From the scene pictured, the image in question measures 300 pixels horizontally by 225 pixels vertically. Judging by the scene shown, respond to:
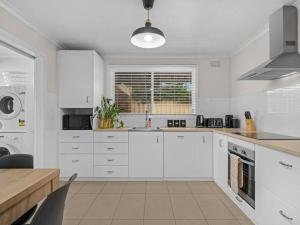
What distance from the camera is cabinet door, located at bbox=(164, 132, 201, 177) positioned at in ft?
12.1

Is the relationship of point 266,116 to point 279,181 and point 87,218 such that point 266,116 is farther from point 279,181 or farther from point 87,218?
point 87,218

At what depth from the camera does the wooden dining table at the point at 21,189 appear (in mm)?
1036

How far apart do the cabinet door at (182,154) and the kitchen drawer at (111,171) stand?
0.71 metres

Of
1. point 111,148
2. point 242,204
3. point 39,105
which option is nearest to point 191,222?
point 242,204

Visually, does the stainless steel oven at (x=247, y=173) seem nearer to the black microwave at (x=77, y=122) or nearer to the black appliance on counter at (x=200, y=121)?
the black appliance on counter at (x=200, y=121)

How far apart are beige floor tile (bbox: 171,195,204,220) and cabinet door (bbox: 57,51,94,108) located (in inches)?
79.2

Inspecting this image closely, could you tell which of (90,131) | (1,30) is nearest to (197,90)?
(90,131)

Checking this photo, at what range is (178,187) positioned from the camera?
341cm

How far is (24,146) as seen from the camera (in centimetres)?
387

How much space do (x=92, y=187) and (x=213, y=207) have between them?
182 centimetres

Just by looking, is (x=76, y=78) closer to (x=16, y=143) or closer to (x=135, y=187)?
(x=16, y=143)

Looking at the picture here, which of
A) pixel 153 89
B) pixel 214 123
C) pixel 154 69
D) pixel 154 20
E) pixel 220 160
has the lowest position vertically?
pixel 220 160

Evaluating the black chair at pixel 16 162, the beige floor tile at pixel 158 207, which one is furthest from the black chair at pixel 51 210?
the beige floor tile at pixel 158 207

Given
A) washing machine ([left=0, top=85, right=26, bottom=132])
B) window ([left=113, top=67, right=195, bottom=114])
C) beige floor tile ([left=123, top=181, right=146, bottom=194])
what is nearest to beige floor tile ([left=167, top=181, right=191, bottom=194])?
beige floor tile ([left=123, top=181, right=146, bottom=194])
